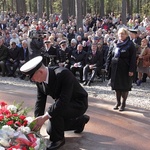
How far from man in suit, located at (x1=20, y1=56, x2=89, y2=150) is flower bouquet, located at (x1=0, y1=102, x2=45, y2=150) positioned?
19 centimetres

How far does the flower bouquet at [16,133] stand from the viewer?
3580 millimetres

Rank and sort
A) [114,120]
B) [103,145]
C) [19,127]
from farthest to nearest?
[114,120], [103,145], [19,127]

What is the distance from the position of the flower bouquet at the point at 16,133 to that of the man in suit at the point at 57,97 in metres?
0.19

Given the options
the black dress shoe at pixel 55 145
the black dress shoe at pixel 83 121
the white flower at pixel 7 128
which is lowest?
the black dress shoe at pixel 55 145

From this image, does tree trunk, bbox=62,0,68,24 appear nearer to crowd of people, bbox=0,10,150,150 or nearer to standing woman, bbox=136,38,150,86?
crowd of people, bbox=0,10,150,150

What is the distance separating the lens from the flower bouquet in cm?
358

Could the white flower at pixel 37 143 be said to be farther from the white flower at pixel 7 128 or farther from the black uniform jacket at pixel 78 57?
the black uniform jacket at pixel 78 57

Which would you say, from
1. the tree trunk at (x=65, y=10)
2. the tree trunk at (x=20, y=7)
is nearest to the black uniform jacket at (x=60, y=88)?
the tree trunk at (x=65, y=10)

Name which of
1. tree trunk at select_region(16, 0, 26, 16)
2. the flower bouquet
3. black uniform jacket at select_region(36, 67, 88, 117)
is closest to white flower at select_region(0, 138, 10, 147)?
the flower bouquet

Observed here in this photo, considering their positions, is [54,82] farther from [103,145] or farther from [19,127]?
[103,145]

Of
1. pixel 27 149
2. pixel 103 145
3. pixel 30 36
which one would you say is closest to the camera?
pixel 27 149

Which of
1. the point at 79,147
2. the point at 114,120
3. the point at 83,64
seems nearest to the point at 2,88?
the point at 83,64

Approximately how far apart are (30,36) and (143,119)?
525cm

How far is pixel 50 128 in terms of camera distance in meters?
4.44
